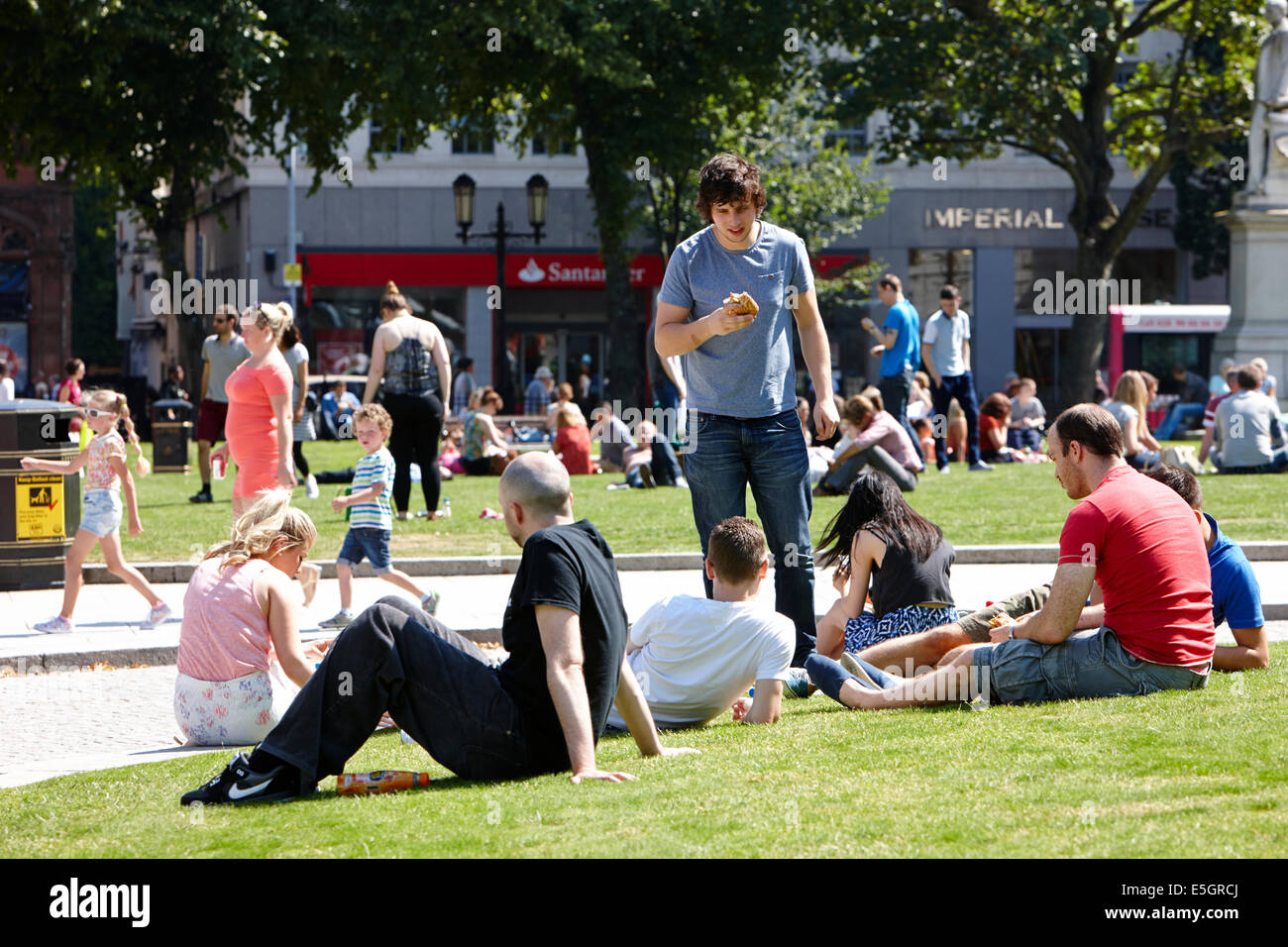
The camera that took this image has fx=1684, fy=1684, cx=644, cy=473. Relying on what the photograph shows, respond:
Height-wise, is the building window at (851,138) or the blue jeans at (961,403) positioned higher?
the building window at (851,138)

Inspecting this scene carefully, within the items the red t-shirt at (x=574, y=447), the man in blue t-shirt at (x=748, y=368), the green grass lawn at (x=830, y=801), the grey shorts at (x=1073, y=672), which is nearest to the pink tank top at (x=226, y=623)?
the green grass lawn at (x=830, y=801)

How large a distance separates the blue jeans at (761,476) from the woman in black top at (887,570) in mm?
223

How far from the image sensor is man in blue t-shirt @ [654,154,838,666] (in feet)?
23.3

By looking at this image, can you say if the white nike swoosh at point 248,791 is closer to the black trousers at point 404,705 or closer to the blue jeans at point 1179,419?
the black trousers at point 404,705

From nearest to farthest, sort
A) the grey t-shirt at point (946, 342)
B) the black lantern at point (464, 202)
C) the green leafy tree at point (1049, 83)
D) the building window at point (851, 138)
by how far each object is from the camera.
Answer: the grey t-shirt at point (946, 342)
the green leafy tree at point (1049, 83)
the black lantern at point (464, 202)
the building window at point (851, 138)

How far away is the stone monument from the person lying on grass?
675 inches

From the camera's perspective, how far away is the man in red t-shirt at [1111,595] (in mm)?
6238

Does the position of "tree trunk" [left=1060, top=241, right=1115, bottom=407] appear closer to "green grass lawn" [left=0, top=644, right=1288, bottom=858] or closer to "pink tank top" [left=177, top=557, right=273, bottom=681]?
"green grass lawn" [left=0, top=644, right=1288, bottom=858]

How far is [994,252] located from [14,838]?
42952 millimetres

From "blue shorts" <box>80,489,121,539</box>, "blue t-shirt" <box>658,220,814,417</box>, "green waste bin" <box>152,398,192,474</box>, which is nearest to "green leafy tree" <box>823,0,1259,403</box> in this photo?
"green waste bin" <box>152,398,192,474</box>

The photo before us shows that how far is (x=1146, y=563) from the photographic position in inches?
247
